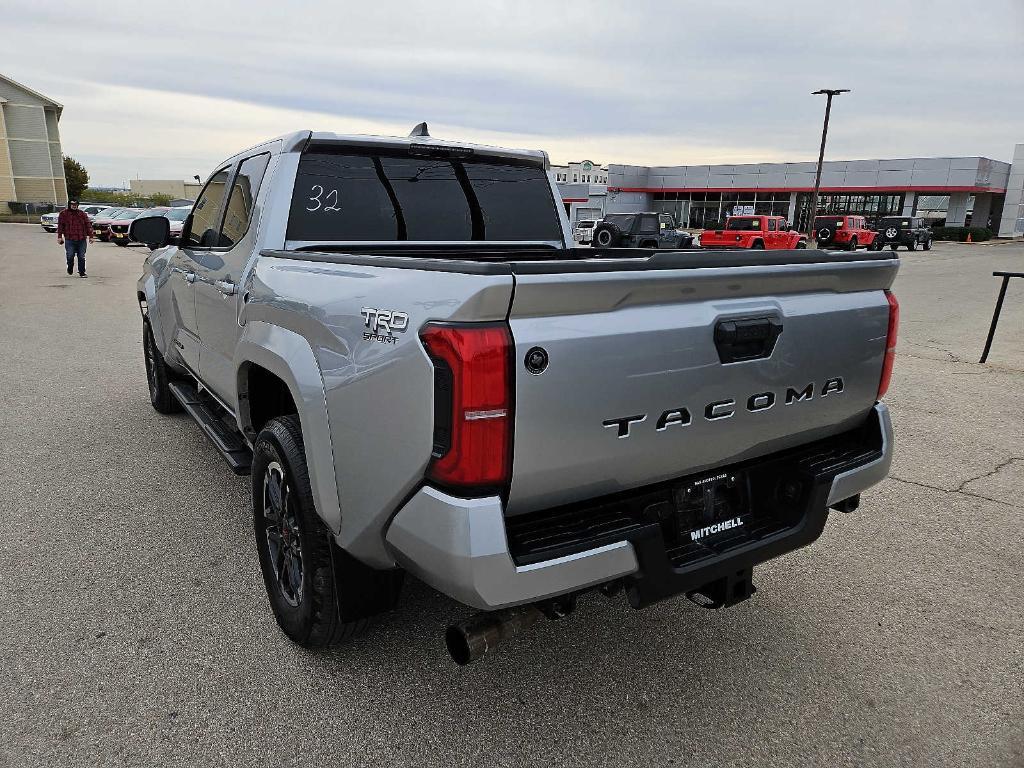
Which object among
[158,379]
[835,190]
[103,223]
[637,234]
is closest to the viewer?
[158,379]

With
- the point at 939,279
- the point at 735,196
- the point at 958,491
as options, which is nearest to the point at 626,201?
the point at 735,196

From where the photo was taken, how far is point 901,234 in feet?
131

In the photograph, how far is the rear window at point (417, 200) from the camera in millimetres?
3545

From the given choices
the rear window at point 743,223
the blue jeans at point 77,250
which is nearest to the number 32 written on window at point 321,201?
the blue jeans at point 77,250

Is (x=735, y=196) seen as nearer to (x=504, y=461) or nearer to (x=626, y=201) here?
(x=626, y=201)

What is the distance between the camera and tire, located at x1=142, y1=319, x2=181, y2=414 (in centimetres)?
591

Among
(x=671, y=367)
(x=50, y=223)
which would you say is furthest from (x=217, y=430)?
(x=50, y=223)

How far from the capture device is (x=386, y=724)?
8.32 ft

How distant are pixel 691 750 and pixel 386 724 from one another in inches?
41.6

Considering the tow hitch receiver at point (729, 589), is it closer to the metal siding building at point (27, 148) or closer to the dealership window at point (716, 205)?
the dealership window at point (716, 205)

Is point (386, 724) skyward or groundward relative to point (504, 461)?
groundward

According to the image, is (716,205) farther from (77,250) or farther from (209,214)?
(209,214)

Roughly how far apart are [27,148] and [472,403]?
88.9m

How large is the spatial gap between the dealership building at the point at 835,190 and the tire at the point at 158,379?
43094 mm
